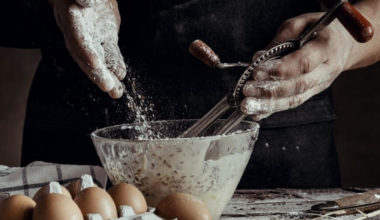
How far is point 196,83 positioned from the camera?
4.65ft

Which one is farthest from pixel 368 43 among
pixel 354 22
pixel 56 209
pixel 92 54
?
pixel 56 209

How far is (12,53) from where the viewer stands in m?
2.90

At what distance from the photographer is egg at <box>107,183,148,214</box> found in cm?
87

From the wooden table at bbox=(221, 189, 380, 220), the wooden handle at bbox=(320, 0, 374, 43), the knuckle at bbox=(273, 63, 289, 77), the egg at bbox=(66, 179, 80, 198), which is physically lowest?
the wooden table at bbox=(221, 189, 380, 220)

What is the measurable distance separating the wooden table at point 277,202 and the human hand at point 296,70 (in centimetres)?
14

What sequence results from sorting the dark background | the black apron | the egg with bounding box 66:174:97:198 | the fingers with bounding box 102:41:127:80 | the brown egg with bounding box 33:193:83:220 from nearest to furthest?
the brown egg with bounding box 33:193:83:220, the egg with bounding box 66:174:97:198, the fingers with bounding box 102:41:127:80, the black apron, the dark background

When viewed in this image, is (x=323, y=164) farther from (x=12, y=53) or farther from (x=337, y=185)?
(x=12, y=53)

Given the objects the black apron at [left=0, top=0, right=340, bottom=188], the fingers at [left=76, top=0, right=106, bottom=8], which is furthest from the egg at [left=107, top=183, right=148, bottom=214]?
the black apron at [left=0, top=0, right=340, bottom=188]

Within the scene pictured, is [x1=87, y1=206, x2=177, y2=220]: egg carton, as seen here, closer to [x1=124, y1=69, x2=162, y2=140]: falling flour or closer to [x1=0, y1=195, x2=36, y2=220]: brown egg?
[x1=0, y1=195, x2=36, y2=220]: brown egg

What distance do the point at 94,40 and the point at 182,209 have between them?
1.30 ft

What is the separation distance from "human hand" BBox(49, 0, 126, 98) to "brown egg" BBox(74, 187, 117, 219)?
0.29m

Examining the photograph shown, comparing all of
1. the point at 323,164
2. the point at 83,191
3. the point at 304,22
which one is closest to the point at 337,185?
the point at 323,164

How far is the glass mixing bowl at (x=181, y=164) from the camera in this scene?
97 cm

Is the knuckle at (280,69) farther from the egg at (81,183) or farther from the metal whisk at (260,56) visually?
the egg at (81,183)
